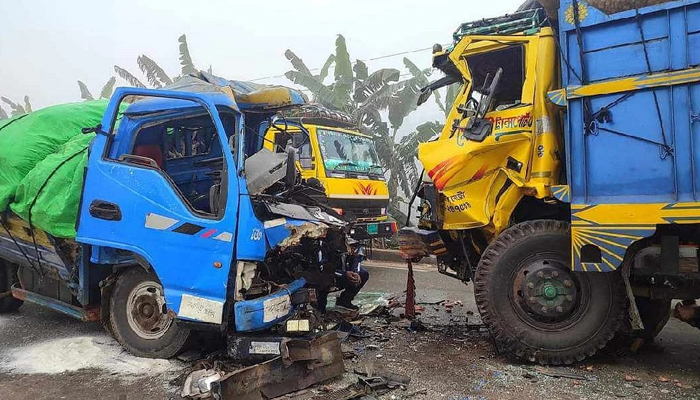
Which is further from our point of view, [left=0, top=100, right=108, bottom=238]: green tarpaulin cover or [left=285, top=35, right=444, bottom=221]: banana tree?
[left=285, top=35, right=444, bottom=221]: banana tree

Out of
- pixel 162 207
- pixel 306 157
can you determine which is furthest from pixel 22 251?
pixel 306 157

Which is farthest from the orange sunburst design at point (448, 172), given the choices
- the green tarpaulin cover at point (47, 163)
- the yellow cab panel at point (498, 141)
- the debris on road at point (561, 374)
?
the green tarpaulin cover at point (47, 163)

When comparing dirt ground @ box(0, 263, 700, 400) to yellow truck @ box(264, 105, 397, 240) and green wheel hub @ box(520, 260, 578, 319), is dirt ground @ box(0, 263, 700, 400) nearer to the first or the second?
green wheel hub @ box(520, 260, 578, 319)

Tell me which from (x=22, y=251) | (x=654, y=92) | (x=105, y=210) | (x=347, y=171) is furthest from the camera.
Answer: (x=347, y=171)

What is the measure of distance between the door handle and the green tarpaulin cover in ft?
1.02

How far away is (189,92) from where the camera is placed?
421cm

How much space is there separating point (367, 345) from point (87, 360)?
97.4 inches

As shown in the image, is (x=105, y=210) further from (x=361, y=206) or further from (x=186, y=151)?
(x=361, y=206)

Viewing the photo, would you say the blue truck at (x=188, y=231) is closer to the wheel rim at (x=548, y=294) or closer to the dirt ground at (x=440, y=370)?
the dirt ground at (x=440, y=370)

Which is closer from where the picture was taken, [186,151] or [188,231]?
[188,231]

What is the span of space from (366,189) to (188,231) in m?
5.05

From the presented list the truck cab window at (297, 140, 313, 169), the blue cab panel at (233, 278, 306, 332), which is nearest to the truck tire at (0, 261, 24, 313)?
the blue cab panel at (233, 278, 306, 332)

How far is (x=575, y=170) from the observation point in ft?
13.3

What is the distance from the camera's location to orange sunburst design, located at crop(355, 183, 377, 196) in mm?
8617
